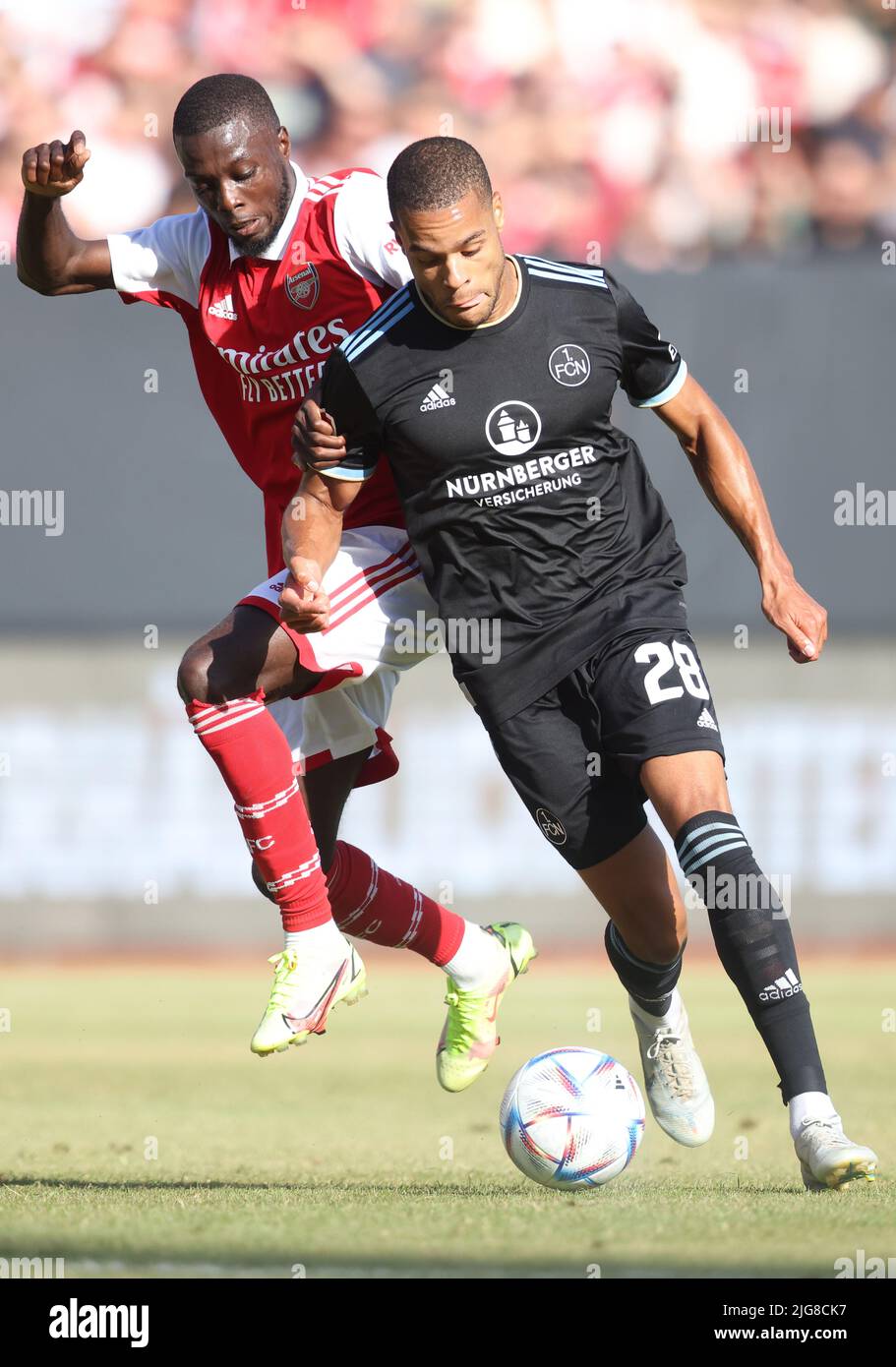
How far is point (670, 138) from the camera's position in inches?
481

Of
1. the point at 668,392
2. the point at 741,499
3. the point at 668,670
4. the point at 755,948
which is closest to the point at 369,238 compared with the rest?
the point at 668,392

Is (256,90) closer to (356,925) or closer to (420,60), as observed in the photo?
(356,925)

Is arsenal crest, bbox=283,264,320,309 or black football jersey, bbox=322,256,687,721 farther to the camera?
arsenal crest, bbox=283,264,320,309

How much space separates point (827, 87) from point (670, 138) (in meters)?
1.15

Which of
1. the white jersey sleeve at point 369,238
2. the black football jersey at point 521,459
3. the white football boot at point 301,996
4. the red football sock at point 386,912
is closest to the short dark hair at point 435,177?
the black football jersey at point 521,459

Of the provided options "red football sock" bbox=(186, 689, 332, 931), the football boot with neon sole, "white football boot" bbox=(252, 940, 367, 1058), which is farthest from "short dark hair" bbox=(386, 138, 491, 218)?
the football boot with neon sole

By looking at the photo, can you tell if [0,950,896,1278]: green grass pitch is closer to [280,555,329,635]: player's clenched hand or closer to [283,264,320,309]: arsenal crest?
[280,555,329,635]: player's clenched hand

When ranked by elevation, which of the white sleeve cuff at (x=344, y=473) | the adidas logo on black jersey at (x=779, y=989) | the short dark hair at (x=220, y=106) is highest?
the short dark hair at (x=220, y=106)

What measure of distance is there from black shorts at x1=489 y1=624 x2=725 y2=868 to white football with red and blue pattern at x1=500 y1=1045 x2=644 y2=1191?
61cm

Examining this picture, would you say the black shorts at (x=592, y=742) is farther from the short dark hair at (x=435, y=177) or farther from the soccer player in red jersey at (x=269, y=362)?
the short dark hair at (x=435, y=177)

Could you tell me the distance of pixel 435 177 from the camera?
433cm

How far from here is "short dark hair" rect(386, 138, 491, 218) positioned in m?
4.30

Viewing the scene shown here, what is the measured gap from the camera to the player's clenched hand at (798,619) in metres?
4.50
